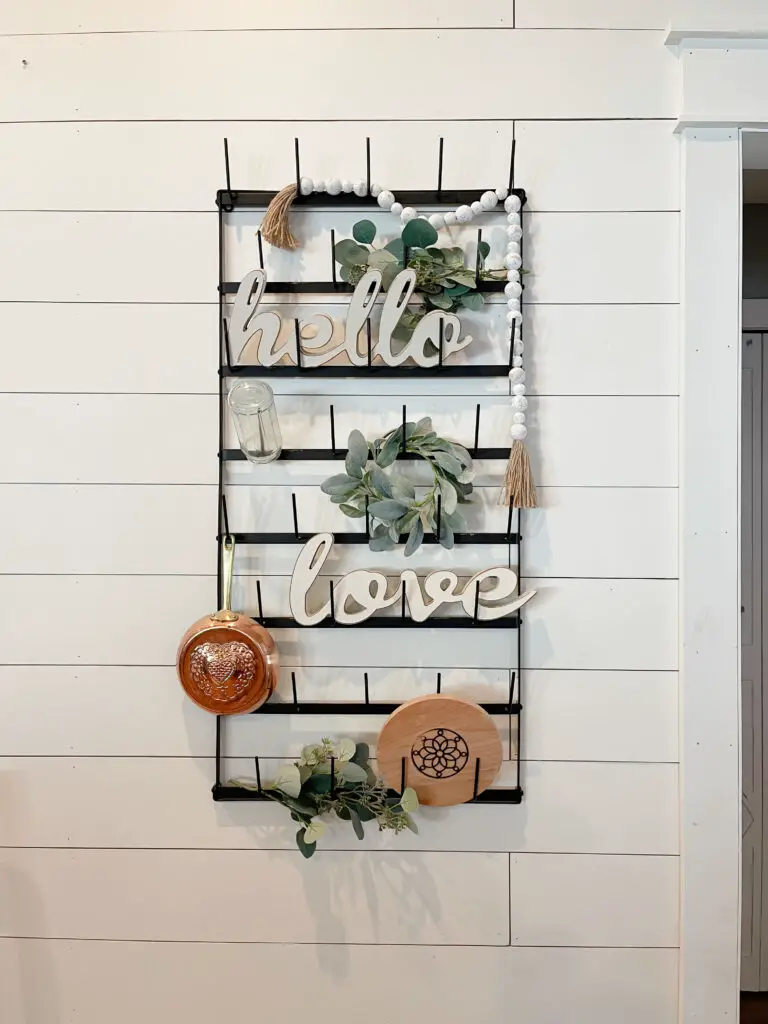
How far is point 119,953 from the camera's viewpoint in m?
1.25

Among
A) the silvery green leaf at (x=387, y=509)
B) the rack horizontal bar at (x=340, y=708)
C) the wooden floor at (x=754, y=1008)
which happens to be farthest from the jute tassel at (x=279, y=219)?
the wooden floor at (x=754, y=1008)

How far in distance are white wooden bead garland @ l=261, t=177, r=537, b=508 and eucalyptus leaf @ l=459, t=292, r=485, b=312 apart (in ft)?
0.17

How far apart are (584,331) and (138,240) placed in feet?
2.46

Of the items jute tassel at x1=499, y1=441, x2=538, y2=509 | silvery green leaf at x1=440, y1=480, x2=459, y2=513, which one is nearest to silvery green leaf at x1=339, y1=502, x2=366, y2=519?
silvery green leaf at x1=440, y1=480, x2=459, y2=513

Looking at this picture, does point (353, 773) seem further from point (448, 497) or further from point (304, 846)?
point (448, 497)

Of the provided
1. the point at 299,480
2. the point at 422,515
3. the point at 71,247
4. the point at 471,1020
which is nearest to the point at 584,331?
the point at 422,515

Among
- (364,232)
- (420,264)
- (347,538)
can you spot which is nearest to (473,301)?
(420,264)

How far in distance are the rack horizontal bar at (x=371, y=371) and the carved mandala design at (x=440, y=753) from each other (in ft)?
1.86

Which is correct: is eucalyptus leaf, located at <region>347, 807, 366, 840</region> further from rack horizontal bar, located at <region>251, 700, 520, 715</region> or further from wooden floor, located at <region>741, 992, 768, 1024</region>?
wooden floor, located at <region>741, 992, 768, 1024</region>

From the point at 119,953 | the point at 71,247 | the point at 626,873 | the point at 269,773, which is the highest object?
the point at 71,247

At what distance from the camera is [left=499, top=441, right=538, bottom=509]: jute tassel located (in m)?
1.17

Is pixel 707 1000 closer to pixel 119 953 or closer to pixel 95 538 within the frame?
pixel 119 953

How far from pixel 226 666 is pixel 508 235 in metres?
0.81

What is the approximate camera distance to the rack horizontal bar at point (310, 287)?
3.96 feet
